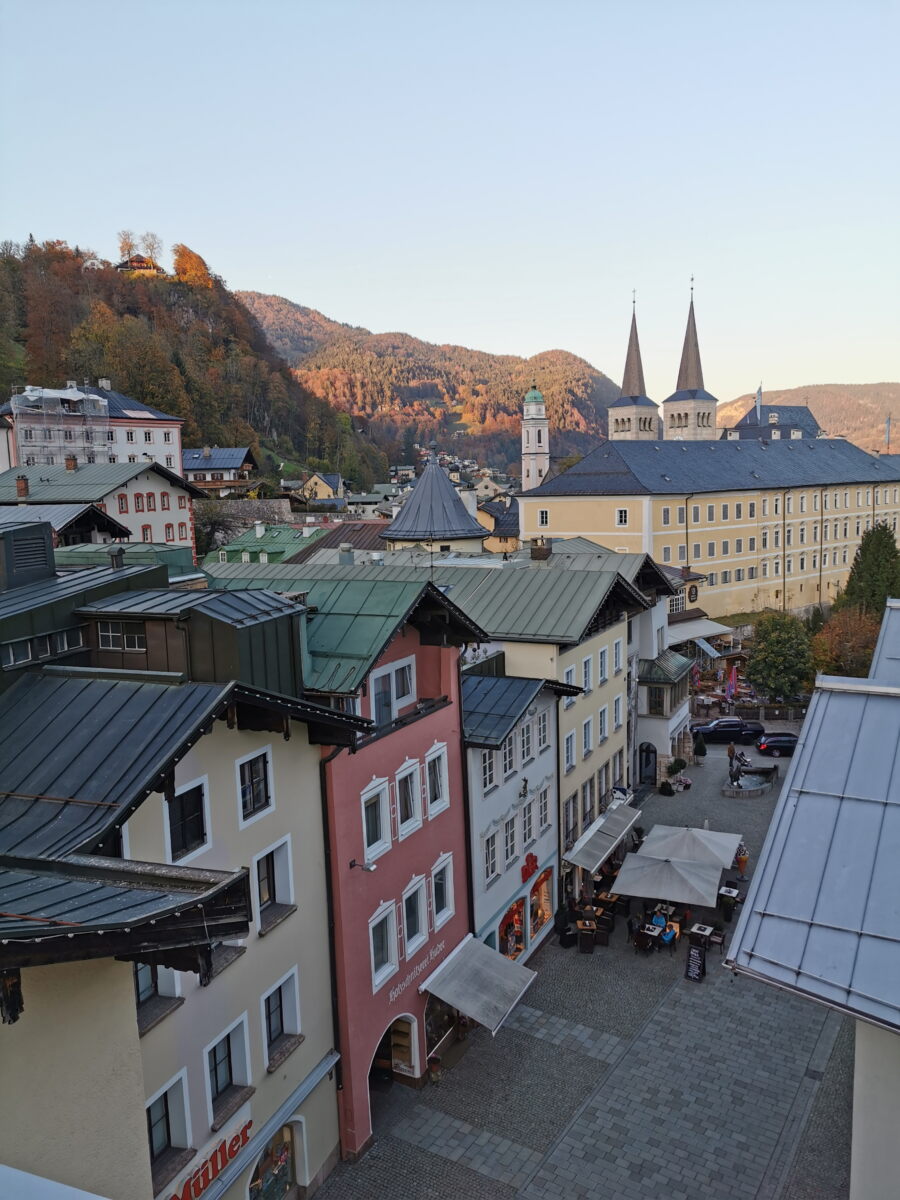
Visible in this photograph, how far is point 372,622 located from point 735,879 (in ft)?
56.6

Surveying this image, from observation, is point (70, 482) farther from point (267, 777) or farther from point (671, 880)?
point (267, 777)

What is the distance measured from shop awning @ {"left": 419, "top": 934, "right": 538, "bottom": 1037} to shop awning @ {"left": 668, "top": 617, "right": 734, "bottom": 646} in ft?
114

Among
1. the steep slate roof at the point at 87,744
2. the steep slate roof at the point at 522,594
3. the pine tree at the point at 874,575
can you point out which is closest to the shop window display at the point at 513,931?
the steep slate roof at the point at 522,594

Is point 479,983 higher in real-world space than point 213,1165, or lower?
lower

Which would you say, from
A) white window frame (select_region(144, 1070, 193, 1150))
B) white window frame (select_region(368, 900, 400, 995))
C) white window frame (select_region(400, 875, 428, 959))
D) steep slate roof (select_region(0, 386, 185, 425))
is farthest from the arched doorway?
steep slate roof (select_region(0, 386, 185, 425))

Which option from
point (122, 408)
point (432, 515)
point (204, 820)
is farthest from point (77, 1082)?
point (122, 408)

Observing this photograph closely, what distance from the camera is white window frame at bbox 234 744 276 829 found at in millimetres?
12969

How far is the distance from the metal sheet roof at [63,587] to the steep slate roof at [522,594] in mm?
7974

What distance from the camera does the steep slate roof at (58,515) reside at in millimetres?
17750

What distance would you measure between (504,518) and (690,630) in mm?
38265

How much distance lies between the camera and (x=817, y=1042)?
65.0 feet

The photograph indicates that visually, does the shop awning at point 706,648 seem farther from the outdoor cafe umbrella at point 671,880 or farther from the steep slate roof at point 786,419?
the steep slate roof at point 786,419

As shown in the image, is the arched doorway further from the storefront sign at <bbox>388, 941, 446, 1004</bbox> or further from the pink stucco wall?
the storefront sign at <bbox>388, 941, 446, 1004</bbox>

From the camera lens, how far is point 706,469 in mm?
77250
